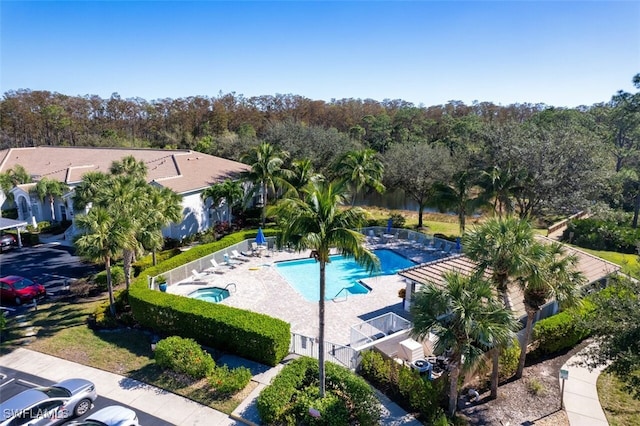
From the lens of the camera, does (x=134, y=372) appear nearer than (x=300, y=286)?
Yes

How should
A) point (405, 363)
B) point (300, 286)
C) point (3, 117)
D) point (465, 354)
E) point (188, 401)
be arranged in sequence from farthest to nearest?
1. point (3, 117)
2. point (300, 286)
3. point (405, 363)
4. point (188, 401)
5. point (465, 354)

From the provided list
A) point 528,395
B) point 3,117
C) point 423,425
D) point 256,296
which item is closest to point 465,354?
point 423,425

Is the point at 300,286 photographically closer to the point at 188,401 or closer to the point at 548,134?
the point at 188,401

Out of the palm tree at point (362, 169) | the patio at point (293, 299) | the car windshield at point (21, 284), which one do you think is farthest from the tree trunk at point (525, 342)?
the car windshield at point (21, 284)

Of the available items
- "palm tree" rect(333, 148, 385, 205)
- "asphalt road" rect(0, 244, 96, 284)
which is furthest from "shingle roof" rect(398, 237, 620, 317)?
"asphalt road" rect(0, 244, 96, 284)

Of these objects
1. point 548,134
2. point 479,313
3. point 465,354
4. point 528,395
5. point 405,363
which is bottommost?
point 528,395

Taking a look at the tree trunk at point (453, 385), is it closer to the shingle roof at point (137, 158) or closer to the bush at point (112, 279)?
the bush at point (112, 279)

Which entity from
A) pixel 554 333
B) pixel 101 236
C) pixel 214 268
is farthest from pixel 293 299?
pixel 554 333

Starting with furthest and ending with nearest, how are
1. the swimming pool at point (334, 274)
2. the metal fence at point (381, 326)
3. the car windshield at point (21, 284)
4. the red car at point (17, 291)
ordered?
the swimming pool at point (334, 274) < the car windshield at point (21, 284) < the red car at point (17, 291) < the metal fence at point (381, 326)

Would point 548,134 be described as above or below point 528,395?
above
